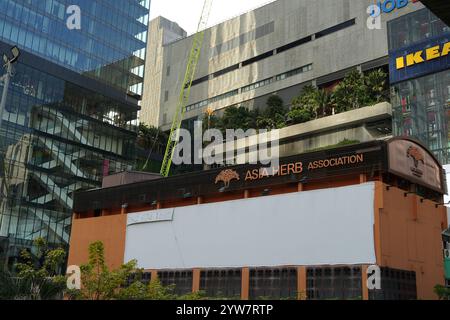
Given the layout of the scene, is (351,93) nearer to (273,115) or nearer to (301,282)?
(273,115)

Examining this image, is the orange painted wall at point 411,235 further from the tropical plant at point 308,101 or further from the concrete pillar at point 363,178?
the tropical plant at point 308,101

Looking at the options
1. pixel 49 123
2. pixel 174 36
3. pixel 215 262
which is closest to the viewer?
pixel 215 262

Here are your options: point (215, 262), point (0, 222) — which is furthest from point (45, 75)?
point (215, 262)

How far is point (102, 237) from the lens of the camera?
5166 cm

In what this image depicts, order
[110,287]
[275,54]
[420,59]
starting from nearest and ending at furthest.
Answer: [110,287], [420,59], [275,54]

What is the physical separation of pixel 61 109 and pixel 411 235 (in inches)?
2494

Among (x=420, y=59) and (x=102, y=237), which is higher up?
(x=420, y=59)

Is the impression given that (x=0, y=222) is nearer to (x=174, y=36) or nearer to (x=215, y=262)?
(x=215, y=262)

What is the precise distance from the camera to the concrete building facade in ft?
292

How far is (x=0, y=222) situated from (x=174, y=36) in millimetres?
109287

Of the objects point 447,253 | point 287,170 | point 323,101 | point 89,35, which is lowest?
point 447,253

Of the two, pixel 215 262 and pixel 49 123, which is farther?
pixel 49 123

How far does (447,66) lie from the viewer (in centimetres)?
7031
